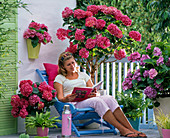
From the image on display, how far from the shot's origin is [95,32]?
16.3 ft

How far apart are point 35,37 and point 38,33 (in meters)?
0.07

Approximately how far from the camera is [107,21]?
16.8 ft

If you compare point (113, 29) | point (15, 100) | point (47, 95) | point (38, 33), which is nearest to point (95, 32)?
point (113, 29)

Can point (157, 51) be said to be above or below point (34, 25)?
below

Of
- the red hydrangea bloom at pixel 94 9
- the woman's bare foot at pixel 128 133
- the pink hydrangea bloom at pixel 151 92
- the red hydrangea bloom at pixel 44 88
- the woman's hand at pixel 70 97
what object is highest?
the red hydrangea bloom at pixel 94 9

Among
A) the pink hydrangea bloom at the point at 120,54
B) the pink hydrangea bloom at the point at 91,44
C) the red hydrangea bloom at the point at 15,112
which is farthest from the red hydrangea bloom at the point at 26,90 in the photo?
the pink hydrangea bloom at the point at 120,54

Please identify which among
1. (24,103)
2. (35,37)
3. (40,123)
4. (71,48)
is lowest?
(40,123)

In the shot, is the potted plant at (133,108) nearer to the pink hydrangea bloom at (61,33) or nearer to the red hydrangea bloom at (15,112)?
the pink hydrangea bloom at (61,33)

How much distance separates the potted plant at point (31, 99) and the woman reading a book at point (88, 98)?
19 cm

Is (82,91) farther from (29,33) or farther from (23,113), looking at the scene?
(29,33)

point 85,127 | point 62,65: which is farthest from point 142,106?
point 62,65

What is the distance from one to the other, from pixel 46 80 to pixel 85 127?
857 mm

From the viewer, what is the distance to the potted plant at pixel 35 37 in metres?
4.76

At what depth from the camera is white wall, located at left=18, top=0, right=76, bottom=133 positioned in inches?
189
